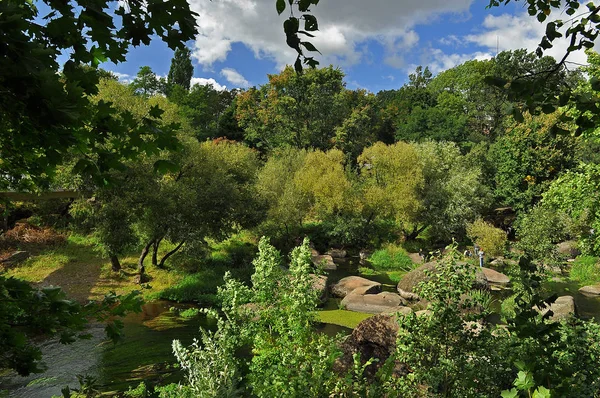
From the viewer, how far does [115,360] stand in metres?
11.0

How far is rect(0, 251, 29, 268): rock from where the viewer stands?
60.8 ft

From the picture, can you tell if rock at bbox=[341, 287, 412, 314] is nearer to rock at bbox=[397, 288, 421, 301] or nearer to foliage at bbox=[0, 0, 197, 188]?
rock at bbox=[397, 288, 421, 301]

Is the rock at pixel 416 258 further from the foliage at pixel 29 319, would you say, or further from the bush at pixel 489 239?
the foliage at pixel 29 319

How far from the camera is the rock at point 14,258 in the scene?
60.8 feet

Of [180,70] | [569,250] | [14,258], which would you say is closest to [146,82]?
[180,70]

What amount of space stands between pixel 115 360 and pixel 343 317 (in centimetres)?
818

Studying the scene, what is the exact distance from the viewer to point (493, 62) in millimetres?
47812

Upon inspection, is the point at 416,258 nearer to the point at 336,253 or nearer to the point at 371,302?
the point at 336,253

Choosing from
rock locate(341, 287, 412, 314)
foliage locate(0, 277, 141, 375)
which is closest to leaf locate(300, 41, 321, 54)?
foliage locate(0, 277, 141, 375)

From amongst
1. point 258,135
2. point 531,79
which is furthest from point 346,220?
point 531,79

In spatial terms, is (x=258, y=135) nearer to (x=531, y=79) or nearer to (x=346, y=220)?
(x=346, y=220)

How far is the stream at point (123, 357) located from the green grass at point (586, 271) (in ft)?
14.6

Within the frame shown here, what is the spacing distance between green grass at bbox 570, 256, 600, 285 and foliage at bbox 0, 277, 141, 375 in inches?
947

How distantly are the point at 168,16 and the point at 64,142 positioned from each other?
2.70 ft
